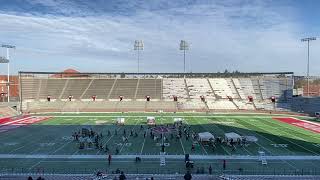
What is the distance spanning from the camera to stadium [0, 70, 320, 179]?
29.2m

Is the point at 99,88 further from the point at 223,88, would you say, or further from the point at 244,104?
the point at 244,104

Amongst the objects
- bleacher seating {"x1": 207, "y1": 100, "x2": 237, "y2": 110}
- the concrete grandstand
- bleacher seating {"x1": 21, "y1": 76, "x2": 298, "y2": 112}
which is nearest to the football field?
bleacher seating {"x1": 207, "y1": 100, "x2": 237, "y2": 110}

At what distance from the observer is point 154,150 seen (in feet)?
115

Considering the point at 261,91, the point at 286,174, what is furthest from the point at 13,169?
the point at 261,91

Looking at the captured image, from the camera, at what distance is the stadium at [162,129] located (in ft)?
96.0

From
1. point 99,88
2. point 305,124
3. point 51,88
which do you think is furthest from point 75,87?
point 305,124

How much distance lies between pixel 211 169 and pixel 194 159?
4.12 metres

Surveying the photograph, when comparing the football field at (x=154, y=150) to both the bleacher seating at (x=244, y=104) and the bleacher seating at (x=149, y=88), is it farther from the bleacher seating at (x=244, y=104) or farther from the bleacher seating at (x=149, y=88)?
the bleacher seating at (x=149, y=88)

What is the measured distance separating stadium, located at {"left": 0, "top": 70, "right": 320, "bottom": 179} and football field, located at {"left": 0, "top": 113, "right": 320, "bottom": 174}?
0.25 ft

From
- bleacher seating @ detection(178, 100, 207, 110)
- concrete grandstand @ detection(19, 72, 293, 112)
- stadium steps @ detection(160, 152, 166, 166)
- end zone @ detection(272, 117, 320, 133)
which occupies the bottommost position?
stadium steps @ detection(160, 152, 166, 166)

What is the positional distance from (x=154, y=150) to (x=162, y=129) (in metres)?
11.6

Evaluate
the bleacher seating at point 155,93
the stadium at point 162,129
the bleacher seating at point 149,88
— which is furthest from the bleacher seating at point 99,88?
the bleacher seating at point 149,88

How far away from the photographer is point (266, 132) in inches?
1820

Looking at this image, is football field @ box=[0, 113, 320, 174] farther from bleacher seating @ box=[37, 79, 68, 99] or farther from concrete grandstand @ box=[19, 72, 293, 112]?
bleacher seating @ box=[37, 79, 68, 99]
